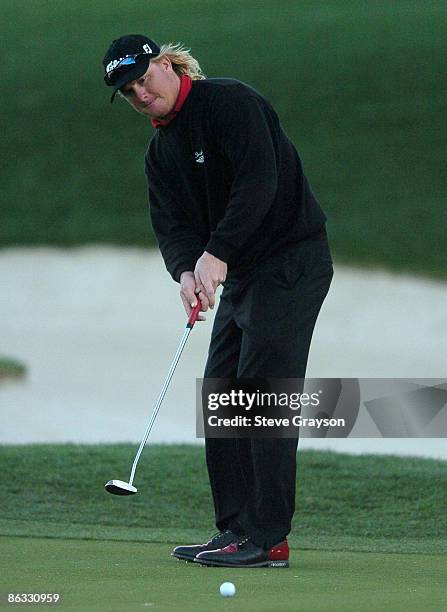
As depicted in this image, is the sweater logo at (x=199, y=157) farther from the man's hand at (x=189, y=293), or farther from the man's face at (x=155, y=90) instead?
the man's hand at (x=189, y=293)

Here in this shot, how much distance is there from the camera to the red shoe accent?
331 centimetres

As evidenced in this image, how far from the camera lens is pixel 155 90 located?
3.32m

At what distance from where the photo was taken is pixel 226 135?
3.32 meters

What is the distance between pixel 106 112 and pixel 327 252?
4.32 metres

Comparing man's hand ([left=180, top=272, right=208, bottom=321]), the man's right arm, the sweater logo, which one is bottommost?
man's hand ([left=180, top=272, right=208, bottom=321])

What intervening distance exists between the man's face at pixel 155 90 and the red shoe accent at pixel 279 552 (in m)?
1.13

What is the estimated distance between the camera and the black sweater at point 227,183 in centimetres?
329

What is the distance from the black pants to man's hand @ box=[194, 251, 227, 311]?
0.12 metres

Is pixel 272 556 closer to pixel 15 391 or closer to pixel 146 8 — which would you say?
pixel 15 391

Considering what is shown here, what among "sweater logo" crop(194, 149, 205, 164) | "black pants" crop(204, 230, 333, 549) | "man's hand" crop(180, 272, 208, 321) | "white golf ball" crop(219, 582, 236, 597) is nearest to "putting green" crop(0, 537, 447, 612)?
"white golf ball" crop(219, 582, 236, 597)

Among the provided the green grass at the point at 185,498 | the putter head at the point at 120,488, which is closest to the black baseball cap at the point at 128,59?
the putter head at the point at 120,488

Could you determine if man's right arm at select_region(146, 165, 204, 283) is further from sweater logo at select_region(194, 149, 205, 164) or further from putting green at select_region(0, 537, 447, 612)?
putting green at select_region(0, 537, 447, 612)

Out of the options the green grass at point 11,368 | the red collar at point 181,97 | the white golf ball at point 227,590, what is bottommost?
the white golf ball at point 227,590

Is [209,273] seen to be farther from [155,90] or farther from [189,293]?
[155,90]
